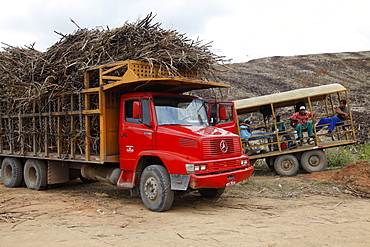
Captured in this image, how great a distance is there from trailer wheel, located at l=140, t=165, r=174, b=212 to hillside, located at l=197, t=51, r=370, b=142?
43.1ft

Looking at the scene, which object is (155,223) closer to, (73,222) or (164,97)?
(73,222)

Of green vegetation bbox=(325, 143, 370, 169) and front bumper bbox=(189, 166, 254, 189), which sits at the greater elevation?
green vegetation bbox=(325, 143, 370, 169)

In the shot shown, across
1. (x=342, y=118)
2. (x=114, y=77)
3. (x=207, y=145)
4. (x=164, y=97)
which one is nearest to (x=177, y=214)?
(x=207, y=145)

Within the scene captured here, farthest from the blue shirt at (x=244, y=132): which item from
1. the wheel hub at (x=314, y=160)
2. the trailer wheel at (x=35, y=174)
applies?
the trailer wheel at (x=35, y=174)

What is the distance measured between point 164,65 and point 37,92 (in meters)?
3.56

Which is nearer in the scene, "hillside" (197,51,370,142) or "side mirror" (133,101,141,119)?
"side mirror" (133,101,141,119)

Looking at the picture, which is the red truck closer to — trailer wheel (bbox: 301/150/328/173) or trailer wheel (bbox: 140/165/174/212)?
trailer wheel (bbox: 140/165/174/212)

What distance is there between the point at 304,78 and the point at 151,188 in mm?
27193

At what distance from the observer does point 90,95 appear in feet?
Result: 27.0

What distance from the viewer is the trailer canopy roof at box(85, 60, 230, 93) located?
7.22m

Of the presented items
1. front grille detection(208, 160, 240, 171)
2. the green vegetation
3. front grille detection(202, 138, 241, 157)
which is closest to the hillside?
the green vegetation

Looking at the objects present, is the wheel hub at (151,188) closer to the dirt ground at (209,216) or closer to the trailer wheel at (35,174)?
the dirt ground at (209,216)

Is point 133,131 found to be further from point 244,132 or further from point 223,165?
point 244,132

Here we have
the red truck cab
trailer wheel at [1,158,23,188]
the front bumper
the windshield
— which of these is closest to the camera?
the front bumper
